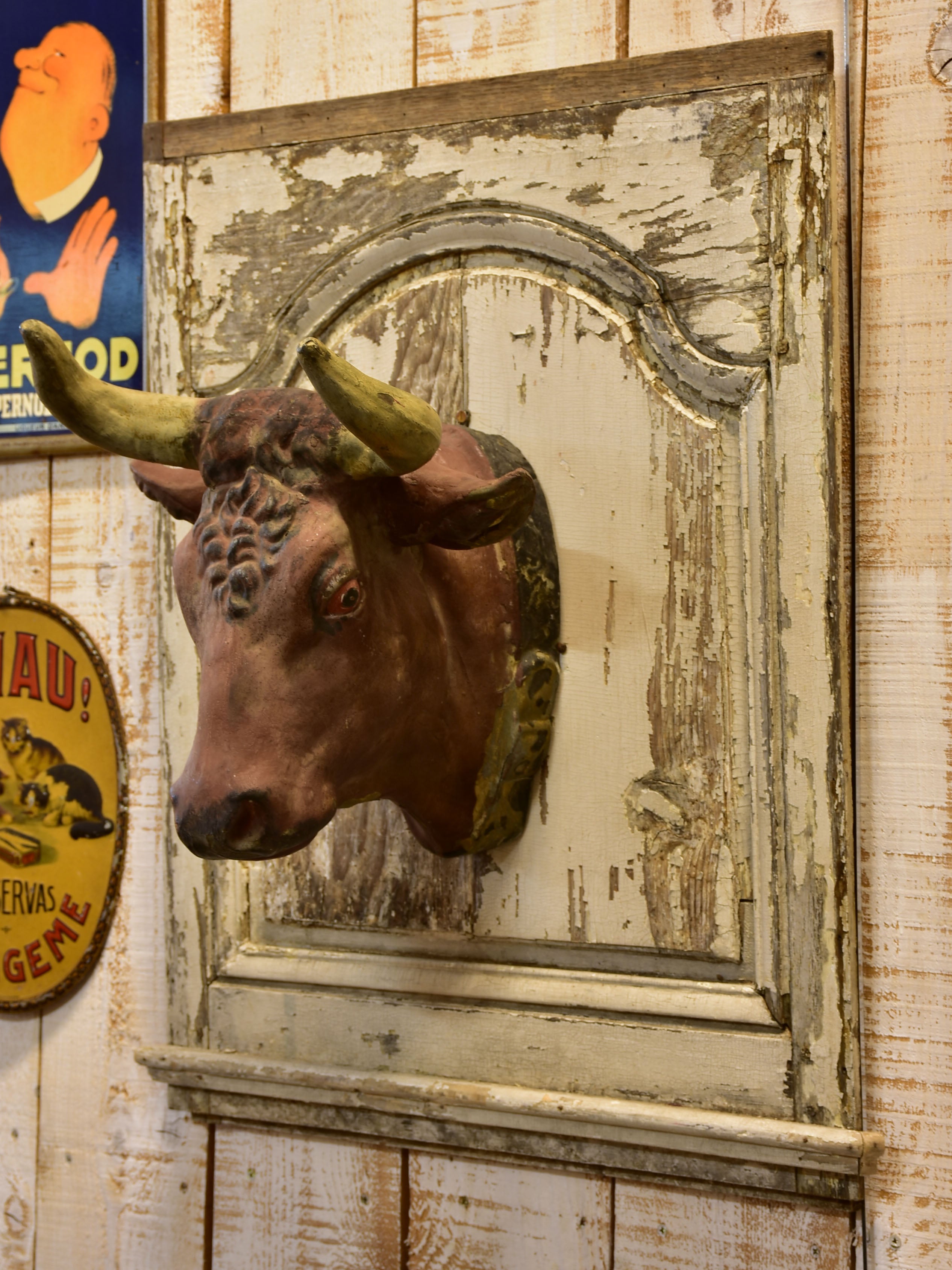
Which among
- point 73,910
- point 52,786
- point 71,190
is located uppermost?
point 71,190

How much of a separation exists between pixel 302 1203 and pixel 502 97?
0.89m

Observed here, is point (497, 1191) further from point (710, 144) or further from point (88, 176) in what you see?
point (88, 176)

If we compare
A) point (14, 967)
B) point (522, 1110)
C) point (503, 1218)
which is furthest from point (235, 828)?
point (14, 967)

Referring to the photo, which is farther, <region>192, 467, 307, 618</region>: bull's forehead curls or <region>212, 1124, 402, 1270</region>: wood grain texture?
<region>212, 1124, 402, 1270</region>: wood grain texture

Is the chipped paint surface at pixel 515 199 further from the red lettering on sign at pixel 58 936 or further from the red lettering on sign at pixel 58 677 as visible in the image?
the red lettering on sign at pixel 58 936

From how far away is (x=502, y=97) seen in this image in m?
0.90

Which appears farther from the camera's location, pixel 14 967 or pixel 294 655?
pixel 14 967

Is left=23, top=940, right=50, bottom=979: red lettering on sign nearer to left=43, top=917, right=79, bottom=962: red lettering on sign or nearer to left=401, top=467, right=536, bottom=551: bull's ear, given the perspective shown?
left=43, top=917, right=79, bottom=962: red lettering on sign

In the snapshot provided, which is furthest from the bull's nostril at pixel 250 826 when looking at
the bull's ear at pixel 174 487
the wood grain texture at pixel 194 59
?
the wood grain texture at pixel 194 59

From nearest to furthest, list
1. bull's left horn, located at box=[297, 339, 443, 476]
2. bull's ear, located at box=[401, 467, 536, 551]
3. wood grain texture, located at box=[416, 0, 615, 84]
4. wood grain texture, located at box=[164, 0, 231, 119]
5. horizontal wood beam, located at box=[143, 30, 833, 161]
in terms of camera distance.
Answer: bull's left horn, located at box=[297, 339, 443, 476]
bull's ear, located at box=[401, 467, 536, 551]
horizontal wood beam, located at box=[143, 30, 833, 161]
wood grain texture, located at box=[416, 0, 615, 84]
wood grain texture, located at box=[164, 0, 231, 119]

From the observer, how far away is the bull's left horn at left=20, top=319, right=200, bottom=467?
0.73 metres

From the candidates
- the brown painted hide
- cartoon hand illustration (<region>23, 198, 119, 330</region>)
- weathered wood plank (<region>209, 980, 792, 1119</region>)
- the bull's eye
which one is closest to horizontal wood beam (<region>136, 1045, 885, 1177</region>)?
weathered wood plank (<region>209, 980, 792, 1119</region>)

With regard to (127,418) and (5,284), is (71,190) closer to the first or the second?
(5,284)

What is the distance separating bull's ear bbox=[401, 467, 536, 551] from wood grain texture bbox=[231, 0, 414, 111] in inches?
17.0
